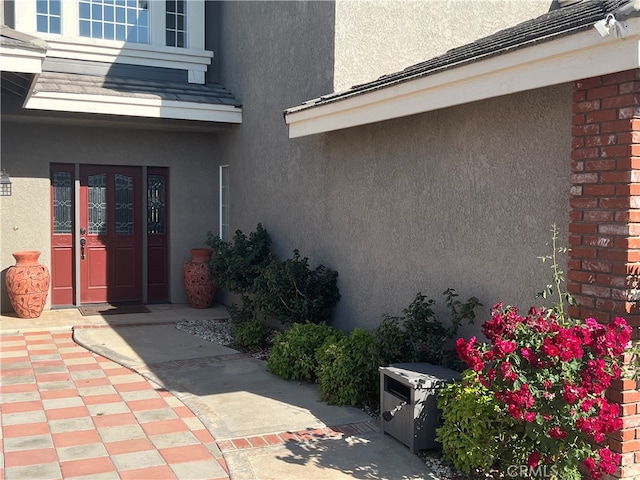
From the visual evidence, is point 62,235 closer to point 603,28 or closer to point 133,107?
point 133,107

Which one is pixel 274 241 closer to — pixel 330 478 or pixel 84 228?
pixel 84 228

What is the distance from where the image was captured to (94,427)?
19.3 ft

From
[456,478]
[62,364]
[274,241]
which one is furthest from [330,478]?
[274,241]

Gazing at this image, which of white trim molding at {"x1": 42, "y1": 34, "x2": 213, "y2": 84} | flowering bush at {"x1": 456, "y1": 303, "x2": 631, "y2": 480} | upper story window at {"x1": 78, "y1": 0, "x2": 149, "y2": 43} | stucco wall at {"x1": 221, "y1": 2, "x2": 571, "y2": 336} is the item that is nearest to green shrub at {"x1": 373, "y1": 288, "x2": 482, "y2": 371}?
stucco wall at {"x1": 221, "y1": 2, "x2": 571, "y2": 336}

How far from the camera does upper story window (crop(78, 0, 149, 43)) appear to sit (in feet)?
37.8

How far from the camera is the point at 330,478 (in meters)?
4.78

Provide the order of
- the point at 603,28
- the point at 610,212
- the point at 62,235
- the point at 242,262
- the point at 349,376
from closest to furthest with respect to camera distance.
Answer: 1. the point at 603,28
2. the point at 610,212
3. the point at 349,376
4. the point at 242,262
5. the point at 62,235

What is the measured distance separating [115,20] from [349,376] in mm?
8495

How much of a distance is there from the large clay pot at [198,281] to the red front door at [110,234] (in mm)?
1060

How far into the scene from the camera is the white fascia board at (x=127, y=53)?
11141mm

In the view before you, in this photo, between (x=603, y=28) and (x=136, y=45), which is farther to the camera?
(x=136, y=45)

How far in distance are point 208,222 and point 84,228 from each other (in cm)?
230

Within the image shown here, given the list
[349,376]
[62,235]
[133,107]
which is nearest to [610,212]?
[349,376]

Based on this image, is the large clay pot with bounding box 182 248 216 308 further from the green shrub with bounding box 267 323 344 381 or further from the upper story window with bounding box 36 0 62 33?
the green shrub with bounding box 267 323 344 381
